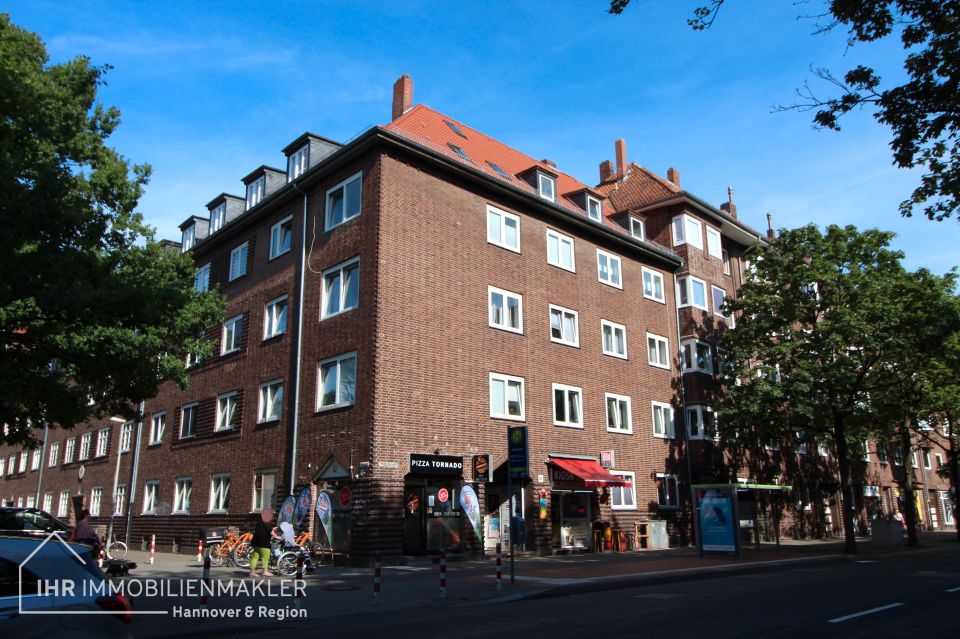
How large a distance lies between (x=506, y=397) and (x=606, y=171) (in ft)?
74.5

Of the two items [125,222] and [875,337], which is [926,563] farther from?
[125,222]

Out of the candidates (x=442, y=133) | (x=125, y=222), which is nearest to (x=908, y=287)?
(x=442, y=133)


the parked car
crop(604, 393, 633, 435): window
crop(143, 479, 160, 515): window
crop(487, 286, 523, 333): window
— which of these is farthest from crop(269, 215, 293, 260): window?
the parked car

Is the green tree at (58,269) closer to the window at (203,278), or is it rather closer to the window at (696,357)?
the window at (203,278)

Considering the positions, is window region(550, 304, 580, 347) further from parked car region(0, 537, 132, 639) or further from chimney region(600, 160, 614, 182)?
parked car region(0, 537, 132, 639)

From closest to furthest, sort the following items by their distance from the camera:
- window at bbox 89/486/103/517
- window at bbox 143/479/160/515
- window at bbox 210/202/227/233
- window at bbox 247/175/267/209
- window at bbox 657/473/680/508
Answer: window at bbox 247/175/267/209
window at bbox 657/473/680/508
window at bbox 143/479/160/515
window at bbox 210/202/227/233
window at bbox 89/486/103/517

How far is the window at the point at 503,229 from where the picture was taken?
85.1 feet

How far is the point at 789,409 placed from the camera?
2934 cm

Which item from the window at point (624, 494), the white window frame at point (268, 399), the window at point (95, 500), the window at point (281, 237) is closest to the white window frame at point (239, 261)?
the window at point (281, 237)

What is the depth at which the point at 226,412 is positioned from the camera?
28.5 metres

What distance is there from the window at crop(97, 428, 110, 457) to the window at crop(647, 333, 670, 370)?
91.3 feet

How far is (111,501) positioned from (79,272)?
1042 inches

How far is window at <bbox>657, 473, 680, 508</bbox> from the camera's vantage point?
29.9m

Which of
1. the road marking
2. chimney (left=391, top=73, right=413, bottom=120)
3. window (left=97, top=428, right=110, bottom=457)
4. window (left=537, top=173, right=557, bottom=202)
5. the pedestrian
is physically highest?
chimney (left=391, top=73, right=413, bottom=120)
